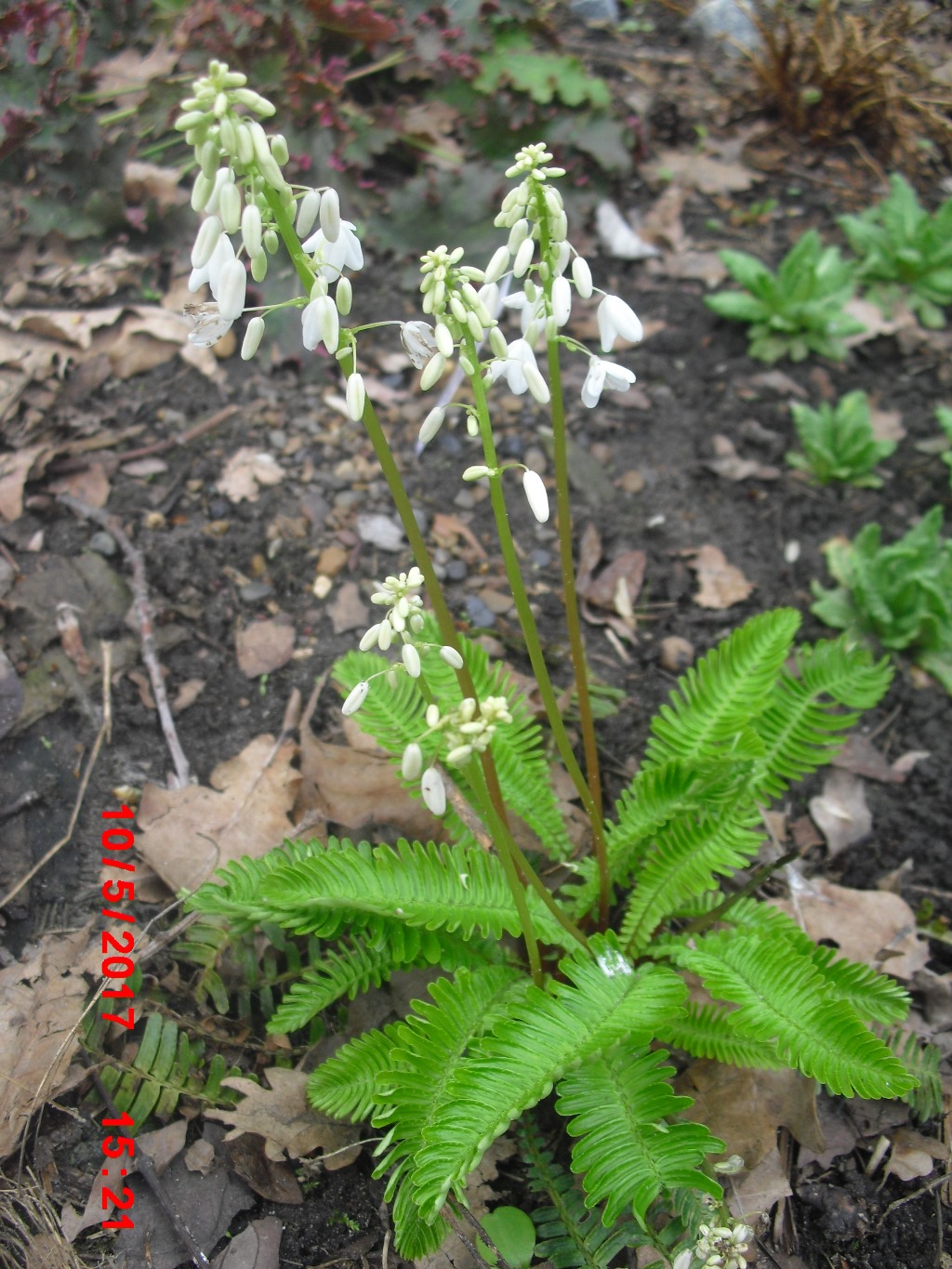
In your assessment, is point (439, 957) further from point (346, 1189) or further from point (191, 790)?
point (191, 790)

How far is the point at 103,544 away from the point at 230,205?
235 cm

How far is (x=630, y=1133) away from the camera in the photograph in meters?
2.06

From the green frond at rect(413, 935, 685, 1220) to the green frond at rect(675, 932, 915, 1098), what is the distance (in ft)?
0.53

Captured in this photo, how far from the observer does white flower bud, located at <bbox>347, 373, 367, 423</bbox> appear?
1690 mm

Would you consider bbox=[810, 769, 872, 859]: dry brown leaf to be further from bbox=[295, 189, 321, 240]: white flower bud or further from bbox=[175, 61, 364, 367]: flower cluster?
bbox=[295, 189, 321, 240]: white flower bud

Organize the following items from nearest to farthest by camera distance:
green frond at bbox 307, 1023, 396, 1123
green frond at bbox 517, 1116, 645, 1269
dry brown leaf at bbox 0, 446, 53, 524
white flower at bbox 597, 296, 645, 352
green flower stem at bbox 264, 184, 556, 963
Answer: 1. green flower stem at bbox 264, 184, 556, 963
2. white flower at bbox 597, 296, 645, 352
3. green frond at bbox 517, 1116, 645, 1269
4. green frond at bbox 307, 1023, 396, 1123
5. dry brown leaf at bbox 0, 446, 53, 524

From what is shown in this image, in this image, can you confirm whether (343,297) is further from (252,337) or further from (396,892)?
(396,892)

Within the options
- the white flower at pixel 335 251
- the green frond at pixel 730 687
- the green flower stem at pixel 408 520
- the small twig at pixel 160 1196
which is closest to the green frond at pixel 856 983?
the green frond at pixel 730 687

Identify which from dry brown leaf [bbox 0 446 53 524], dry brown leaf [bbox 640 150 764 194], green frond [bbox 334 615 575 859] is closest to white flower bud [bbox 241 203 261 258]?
green frond [bbox 334 615 575 859]

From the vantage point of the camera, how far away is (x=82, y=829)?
302 cm

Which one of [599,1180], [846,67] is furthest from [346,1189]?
[846,67]

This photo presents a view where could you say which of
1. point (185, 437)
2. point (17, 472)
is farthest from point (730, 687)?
point (17, 472)

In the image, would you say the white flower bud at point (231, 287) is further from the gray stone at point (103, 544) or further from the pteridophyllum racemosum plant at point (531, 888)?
the gray stone at point (103, 544)

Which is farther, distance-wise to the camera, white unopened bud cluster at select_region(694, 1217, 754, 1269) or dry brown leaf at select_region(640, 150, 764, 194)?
dry brown leaf at select_region(640, 150, 764, 194)
